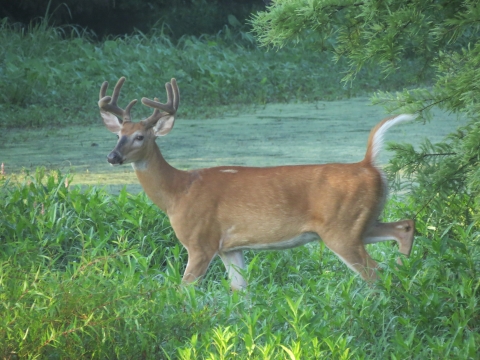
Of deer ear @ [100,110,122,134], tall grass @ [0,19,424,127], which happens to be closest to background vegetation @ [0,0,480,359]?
deer ear @ [100,110,122,134]

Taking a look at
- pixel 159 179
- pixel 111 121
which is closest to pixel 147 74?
pixel 111 121

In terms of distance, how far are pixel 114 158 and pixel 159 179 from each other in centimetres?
34

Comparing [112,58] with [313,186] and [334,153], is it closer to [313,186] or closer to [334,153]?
[334,153]

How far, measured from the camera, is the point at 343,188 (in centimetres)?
489

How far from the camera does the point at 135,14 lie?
54.9 feet

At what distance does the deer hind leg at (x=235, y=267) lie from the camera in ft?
16.4

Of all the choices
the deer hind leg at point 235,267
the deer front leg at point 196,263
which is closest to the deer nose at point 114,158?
the deer front leg at point 196,263

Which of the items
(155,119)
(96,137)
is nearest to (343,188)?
(155,119)

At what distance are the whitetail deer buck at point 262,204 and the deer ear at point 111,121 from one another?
0.19 feet

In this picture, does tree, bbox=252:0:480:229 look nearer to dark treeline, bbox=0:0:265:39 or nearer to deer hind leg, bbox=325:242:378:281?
deer hind leg, bbox=325:242:378:281

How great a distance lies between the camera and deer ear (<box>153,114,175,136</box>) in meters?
5.28

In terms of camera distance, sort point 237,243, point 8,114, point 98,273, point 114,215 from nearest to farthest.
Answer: point 98,273 < point 237,243 < point 114,215 < point 8,114

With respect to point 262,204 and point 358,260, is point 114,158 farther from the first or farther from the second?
point 358,260

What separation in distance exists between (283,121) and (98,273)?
6.73 metres
